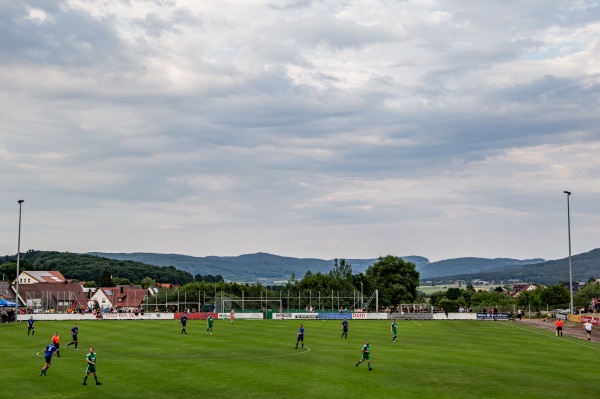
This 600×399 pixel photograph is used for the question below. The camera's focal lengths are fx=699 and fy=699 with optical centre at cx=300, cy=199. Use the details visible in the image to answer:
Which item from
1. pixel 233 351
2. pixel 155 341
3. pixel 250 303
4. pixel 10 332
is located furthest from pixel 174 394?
pixel 250 303

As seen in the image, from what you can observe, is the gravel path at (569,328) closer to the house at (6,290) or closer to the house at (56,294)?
the house at (56,294)

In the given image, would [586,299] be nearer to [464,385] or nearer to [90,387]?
[464,385]

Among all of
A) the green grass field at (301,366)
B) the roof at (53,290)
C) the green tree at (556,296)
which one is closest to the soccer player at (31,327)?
the green grass field at (301,366)

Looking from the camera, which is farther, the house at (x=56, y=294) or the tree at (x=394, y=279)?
the house at (x=56, y=294)

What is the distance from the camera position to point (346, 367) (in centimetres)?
4538

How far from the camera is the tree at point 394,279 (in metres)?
151

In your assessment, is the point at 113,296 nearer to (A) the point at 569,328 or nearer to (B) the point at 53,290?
(B) the point at 53,290

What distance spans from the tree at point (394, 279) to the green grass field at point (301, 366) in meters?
75.3

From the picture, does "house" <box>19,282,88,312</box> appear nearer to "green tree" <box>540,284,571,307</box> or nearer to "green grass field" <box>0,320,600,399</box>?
"green grass field" <box>0,320,600,399</box>

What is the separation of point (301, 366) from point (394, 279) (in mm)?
108527

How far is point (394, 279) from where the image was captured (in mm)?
152375

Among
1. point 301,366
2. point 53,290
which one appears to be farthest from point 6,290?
point 301,366

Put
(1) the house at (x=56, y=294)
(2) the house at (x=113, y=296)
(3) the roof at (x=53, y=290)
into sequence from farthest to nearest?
(2) the house at (x=113, y=296), (3) the roof at (x=53, y=290), (1) the house at (x=56, y=294)

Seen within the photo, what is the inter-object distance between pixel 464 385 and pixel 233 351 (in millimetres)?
21691
